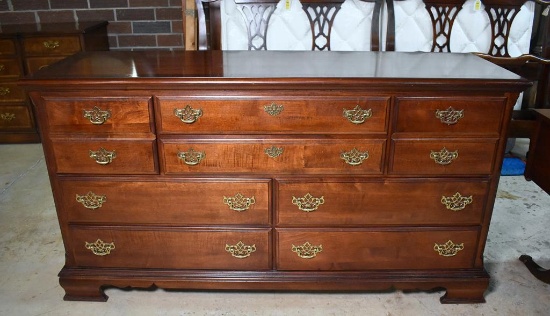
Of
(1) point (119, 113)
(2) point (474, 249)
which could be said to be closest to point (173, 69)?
(1) point (119, 113)

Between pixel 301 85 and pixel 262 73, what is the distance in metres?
0.15

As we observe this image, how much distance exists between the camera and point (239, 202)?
5.79 feet

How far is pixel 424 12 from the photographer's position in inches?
103

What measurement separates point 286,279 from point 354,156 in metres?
0.58

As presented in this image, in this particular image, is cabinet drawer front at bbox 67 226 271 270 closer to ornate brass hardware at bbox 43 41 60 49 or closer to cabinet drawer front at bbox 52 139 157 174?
cabinet drawer front at bbox 52 139 157 174

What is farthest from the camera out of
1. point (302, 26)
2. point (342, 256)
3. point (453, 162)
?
point (302, 26)

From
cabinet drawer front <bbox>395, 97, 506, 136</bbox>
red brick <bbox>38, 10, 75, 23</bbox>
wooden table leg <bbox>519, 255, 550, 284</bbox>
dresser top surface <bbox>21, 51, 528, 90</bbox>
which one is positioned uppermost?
red brick <bbox>38, 10, 75, 23</bbox>

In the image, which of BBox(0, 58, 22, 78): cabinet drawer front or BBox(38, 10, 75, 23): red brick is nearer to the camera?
BBox(0, 58, 22, 78): cabinet drawer front

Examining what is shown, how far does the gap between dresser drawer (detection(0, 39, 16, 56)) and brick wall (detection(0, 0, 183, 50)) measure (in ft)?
1.15

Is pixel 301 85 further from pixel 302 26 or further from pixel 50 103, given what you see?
pixel 302 26

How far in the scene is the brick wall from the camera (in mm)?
3357

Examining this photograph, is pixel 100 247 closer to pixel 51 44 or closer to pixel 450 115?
pixel 450 115

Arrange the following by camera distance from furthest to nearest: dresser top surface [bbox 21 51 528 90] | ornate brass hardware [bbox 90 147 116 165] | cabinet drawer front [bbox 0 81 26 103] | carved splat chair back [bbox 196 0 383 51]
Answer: cabinet drawer front [bbox 0 81 26 103]
carved splat chair back [bbox 196 0 383 51]
ornate brass hardware [bbox 90 147 116 165]
dresser top surface [bbox 21 51 528 90]

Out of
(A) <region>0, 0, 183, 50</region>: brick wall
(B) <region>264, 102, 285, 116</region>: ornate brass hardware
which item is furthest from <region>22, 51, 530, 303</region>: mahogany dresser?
(A) <region>0, 0, 183, 50</region>: brick wall
